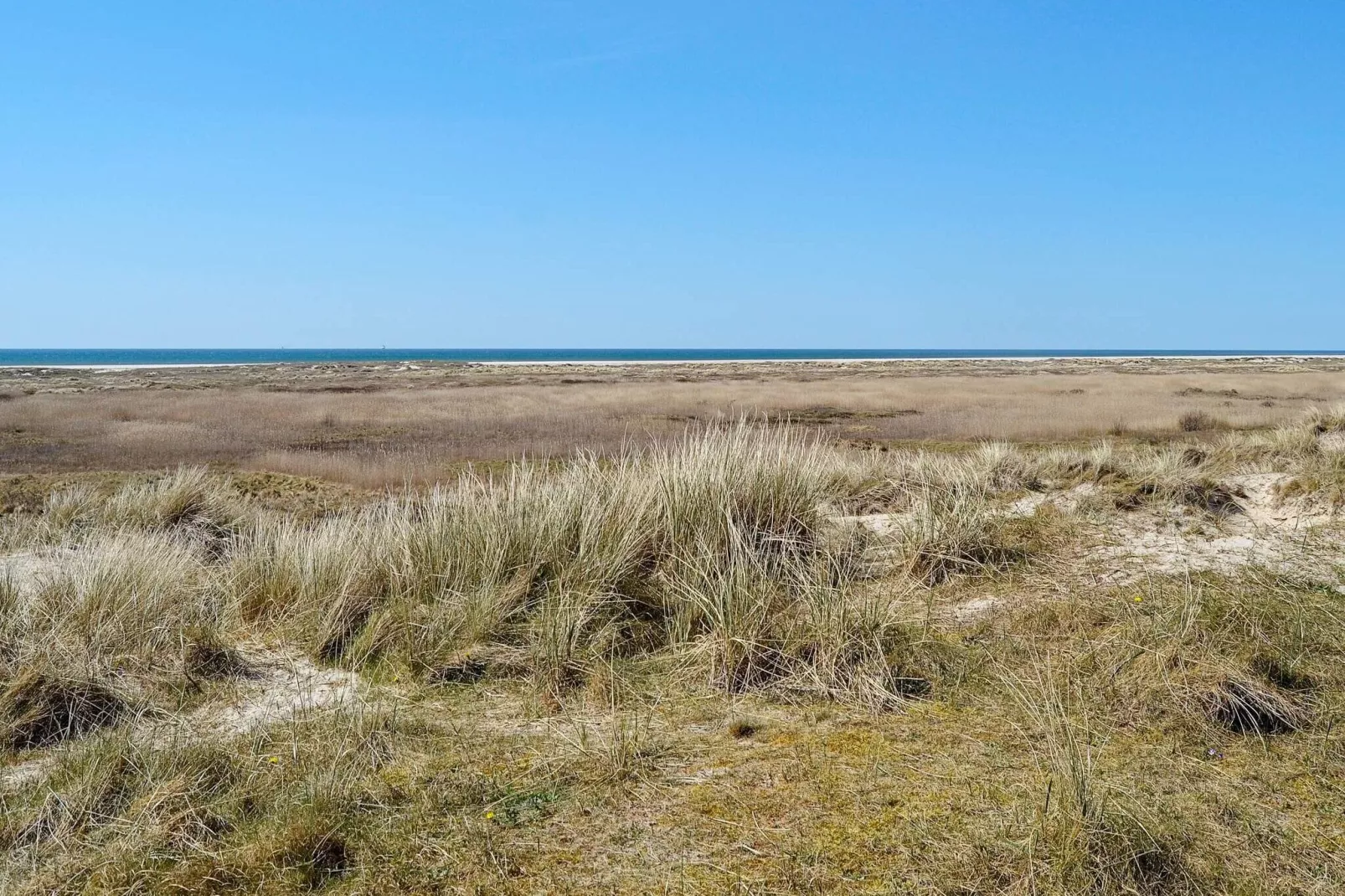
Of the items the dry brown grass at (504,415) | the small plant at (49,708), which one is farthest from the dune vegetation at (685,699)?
the dry brown grass at (504,415)

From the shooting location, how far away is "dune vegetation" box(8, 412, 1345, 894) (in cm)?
318

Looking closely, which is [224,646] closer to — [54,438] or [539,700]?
[539,700]

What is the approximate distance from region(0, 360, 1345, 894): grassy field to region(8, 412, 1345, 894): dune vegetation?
20 millimetres

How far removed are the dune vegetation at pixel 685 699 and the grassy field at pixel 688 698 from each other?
20 millimetres

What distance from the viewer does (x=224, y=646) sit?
18.6ft

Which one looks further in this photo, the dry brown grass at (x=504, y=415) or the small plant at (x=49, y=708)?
the dry brown grass at (x=504, y=415)

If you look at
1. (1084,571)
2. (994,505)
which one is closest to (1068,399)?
(994,505)

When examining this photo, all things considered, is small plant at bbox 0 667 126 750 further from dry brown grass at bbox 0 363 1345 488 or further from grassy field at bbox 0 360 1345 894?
dry brown grass at bbox 0 363 1345 488

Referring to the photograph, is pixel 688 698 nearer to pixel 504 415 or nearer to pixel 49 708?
pixel 49 708

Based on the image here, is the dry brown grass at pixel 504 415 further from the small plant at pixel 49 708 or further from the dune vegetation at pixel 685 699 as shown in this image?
the small plant at pixel 49 708

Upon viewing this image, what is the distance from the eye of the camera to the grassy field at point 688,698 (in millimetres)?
Answer: 3184

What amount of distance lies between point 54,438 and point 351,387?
21.2 meters

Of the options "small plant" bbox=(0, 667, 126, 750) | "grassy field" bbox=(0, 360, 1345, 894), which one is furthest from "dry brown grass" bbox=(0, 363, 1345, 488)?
"small plant" bbox=(0, 667, 126, 750)

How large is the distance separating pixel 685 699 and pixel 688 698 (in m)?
0.03
